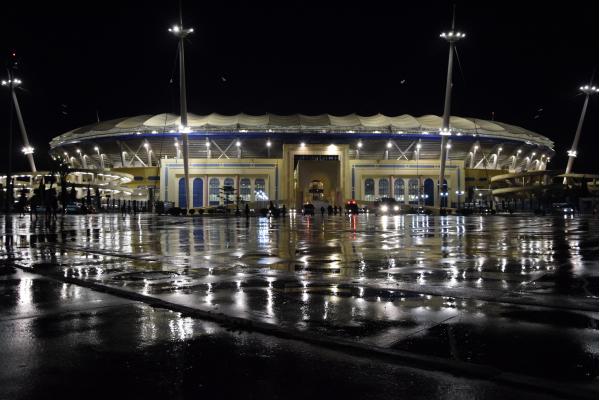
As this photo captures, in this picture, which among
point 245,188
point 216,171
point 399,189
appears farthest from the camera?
point 399,189

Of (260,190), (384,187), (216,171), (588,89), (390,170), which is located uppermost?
(588,89)

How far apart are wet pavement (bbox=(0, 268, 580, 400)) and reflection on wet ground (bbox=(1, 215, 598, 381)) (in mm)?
581

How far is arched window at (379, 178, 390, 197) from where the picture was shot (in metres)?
95.5

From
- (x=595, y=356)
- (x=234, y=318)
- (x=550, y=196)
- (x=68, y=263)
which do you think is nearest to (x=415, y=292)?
(x=234, y=318)

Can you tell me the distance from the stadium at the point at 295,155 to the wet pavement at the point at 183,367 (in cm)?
8304

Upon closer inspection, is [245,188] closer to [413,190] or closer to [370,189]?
[370,189]

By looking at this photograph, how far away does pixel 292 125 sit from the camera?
91.3m

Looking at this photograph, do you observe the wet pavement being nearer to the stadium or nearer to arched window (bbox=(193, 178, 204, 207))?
the stadium

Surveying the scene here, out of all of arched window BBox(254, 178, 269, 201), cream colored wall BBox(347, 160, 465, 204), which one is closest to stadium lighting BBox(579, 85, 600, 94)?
cream colored wall BBox(347, 160, 465, 204)

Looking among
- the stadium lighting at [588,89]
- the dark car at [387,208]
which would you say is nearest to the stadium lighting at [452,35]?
the dark car at [387,208]

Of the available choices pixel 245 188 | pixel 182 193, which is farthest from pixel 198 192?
pixel 245 188

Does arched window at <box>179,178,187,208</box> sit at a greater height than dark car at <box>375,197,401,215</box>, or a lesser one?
greater

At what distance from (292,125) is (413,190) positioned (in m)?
24.9

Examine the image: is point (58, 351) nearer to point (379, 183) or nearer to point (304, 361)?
point (304, 361)
